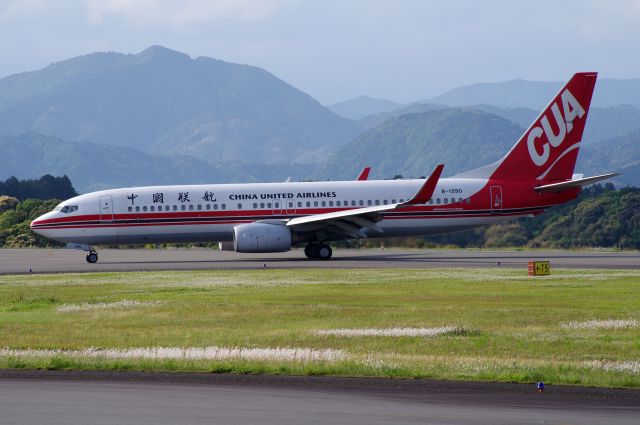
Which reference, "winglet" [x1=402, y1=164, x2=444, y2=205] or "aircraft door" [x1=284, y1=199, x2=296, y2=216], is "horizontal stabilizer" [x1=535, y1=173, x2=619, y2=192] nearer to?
"winglet" [x1=402, y1=164, x2=444, y2=205]

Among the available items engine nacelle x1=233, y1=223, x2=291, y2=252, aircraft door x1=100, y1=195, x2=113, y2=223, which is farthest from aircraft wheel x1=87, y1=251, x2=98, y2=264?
engine nacelle x1=233, y1=223, x2=291, y2=252

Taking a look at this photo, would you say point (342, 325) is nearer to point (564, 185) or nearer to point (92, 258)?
point (564, 185)

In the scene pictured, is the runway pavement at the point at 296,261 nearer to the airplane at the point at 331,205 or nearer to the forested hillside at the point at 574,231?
the airplane at the point at 331,205

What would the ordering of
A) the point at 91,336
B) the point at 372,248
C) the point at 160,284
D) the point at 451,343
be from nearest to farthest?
the point at 451,343
the point at 91,336
the point at 160,284
the point at 372,248

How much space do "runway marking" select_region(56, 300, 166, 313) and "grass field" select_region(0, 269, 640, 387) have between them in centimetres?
8

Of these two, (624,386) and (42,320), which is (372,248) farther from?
(624,386)

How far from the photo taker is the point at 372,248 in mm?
64125

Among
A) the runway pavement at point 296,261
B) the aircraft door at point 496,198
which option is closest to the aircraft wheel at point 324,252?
the runway pavement at point 296,261

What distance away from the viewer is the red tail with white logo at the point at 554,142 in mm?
50781

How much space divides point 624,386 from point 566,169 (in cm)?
3510

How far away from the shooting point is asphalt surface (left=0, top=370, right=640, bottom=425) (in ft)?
46.6

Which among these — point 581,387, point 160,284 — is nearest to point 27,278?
point 160,284

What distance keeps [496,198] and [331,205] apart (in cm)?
751

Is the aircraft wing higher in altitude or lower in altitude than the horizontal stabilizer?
lower
